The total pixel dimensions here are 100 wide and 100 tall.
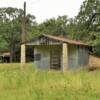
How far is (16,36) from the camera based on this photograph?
74.0 m

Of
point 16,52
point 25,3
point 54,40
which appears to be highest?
point 25,3

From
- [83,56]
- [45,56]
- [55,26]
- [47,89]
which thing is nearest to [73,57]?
[83,56]

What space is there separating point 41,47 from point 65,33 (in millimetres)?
35227

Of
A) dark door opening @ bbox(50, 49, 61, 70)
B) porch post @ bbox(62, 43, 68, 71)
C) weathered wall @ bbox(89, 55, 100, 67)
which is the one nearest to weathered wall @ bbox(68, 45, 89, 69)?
dark door opening @ bbox(50, 49, 61, 70)

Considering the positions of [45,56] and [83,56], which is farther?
[83,56]

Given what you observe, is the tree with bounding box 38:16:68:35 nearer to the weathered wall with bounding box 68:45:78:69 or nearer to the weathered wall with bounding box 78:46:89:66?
the weathered wall with bounding box 78:46:89:66

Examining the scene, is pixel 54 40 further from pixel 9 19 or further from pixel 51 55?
pixel 9 19

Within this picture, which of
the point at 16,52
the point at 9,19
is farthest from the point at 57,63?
the point at 9,19

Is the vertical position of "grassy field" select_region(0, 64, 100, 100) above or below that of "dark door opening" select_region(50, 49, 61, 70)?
above

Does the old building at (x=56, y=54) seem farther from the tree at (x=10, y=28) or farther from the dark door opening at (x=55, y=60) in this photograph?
the tree at (x=10, y=28)

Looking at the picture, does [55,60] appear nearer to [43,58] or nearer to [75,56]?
[43,58]

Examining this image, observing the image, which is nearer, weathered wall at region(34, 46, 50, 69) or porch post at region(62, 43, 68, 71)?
porch post at region(62, 43, 68, 71)

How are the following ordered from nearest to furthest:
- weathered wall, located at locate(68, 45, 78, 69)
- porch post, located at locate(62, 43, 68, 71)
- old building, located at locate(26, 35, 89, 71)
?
porch post, located at locate(62, 43, 68, 71) → old building, located at locate(26, 35, 89, 71) → weathered wall, located at locate(68, 45, 78, 69)

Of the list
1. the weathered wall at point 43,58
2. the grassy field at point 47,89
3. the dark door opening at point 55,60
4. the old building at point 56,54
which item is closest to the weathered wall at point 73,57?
the old building at point 56,54
